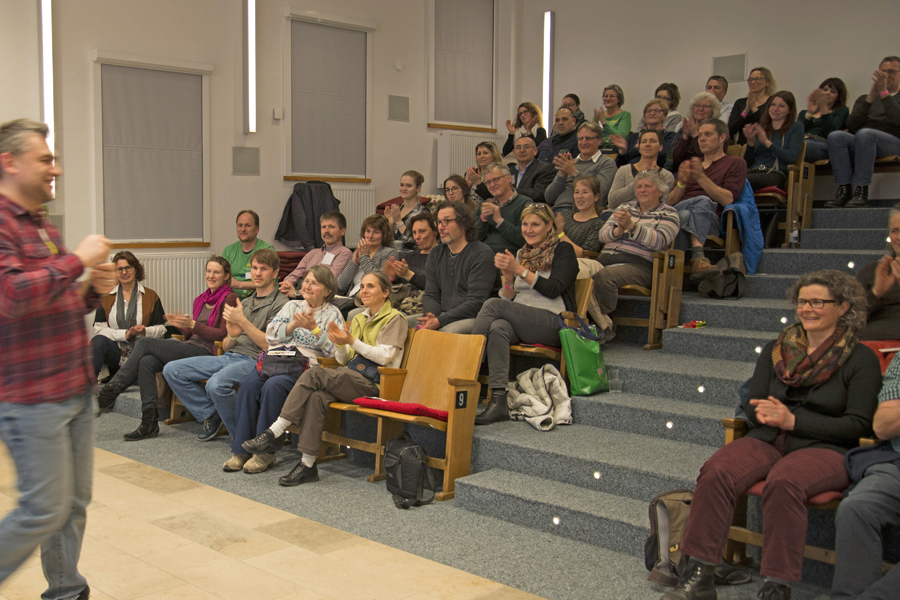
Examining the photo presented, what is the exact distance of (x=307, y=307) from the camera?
4496mm

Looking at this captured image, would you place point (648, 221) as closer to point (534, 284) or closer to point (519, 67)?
point (534, 284)

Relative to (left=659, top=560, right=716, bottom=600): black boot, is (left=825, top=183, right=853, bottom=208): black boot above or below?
above

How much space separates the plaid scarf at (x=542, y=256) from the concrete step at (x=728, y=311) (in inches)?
34.8

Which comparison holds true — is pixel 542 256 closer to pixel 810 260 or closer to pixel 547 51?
pixel 810 260

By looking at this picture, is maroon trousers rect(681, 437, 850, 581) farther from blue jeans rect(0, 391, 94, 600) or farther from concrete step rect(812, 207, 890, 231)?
concrete step rect(812, 207, 890, 231)

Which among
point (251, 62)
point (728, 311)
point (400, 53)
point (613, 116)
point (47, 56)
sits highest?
point (400, 53)

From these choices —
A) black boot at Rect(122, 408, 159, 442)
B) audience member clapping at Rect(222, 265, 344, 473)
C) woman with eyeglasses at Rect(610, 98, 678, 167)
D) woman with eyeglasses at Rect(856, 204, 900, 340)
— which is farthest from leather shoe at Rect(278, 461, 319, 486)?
woman with eyeglasses at Rect(610, 98, 678, 167)

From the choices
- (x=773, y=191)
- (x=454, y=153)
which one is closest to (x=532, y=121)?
(x=454, y=153)

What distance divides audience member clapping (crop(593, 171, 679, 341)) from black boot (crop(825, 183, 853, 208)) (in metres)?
1.48

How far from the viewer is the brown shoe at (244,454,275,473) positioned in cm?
425

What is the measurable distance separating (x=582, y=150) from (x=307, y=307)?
270 cm

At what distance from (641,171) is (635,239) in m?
0.83

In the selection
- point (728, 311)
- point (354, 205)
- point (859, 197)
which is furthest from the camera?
point (354, 205)

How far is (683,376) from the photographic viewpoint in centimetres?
406
